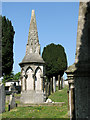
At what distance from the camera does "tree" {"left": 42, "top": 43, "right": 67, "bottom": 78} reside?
1512 inches

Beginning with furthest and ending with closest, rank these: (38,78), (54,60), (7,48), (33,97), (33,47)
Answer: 1. (54,60)
2. (7,48)
3. (33,47)
4. (38,78)
5. (33,97)

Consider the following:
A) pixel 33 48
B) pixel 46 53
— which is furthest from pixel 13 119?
pixel 46 53

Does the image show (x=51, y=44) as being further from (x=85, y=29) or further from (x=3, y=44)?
(x=85, y=29)

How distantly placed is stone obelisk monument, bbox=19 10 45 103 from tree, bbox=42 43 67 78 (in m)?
18.6

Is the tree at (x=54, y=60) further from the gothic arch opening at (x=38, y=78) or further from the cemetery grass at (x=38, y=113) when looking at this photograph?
the cemetery grass at (x=38, y=113)

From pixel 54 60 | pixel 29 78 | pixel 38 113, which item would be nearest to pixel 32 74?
pixel 29 78

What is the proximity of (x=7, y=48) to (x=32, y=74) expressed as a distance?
15.8 metres

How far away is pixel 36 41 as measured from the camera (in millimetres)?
20328

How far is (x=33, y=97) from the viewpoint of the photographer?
18797 millimetres

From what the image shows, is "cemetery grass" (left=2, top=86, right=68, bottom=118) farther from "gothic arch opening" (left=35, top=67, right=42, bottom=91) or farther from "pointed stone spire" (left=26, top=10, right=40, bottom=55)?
"pointed stone spire" (left=26, top=10, right=40, bottom=55)

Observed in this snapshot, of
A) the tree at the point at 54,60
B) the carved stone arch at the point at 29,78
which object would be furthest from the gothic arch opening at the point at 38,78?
the tree at the point at 54,60

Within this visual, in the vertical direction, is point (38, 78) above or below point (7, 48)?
below

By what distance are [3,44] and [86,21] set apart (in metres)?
29.3

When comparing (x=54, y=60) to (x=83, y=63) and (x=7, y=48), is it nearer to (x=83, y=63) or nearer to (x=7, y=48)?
(x=7, y=48)
